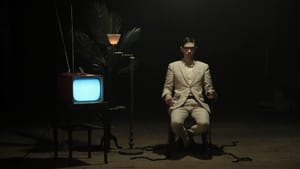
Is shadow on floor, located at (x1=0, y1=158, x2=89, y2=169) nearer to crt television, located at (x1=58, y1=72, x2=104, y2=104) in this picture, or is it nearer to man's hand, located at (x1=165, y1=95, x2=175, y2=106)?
crt television, located at (x1=58, y1=72, x2=104, y2=104)

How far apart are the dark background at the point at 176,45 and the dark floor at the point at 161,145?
3.32m

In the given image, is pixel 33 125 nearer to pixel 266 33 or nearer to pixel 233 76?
pixel 266 33

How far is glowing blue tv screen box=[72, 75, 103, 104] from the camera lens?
23.2 feet

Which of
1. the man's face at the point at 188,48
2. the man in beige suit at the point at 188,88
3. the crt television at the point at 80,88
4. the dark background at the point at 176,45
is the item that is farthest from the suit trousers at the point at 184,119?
the dark background at the point at 176,45

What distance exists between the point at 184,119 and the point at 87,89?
4.48 ft

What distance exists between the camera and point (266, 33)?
15.7 meters

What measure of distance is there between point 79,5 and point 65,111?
8565 mm

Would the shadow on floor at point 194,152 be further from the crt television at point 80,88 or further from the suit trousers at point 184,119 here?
the crt television at point 80,88

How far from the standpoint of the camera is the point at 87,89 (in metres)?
7.16

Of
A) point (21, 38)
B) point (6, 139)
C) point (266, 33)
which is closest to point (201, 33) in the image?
point (266, 33)

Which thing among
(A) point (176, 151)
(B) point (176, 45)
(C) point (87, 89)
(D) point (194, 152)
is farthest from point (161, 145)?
(B) point (176, 45)

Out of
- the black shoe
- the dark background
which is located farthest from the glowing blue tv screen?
the dark background

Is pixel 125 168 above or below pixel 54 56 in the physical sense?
below

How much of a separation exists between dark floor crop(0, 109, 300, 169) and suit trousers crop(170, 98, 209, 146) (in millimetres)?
321
